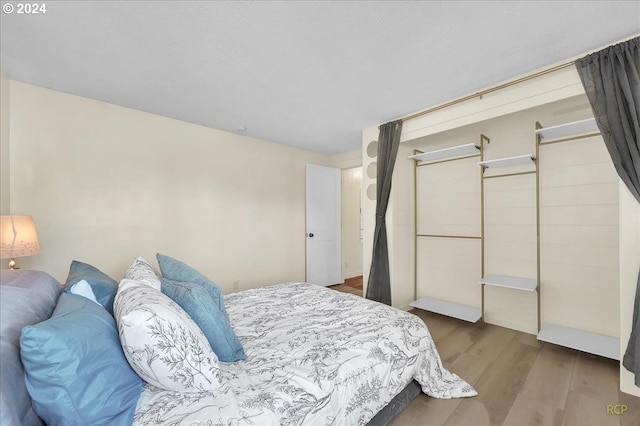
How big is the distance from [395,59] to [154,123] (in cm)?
288

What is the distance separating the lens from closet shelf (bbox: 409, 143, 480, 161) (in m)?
3.03

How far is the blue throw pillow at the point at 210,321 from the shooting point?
131 centimetres

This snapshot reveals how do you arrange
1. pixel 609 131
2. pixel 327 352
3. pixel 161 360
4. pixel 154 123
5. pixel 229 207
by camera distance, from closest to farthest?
pixel 161 360
pixel 327 352
pixel 609 131
pixel 154 123
pixel 229 207

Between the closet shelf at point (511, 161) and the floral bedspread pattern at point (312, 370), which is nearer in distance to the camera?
the floral bedspread pattern at point (312, 370)

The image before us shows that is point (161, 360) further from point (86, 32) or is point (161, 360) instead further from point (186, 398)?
point (86, 32)

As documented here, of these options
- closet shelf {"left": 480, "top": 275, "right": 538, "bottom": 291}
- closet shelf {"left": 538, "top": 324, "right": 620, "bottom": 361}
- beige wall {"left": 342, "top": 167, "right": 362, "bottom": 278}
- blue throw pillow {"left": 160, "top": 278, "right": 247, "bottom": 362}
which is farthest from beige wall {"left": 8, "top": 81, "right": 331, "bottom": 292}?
closet shelf {"left": 538, "top": 324, "right": 620, "bottom": 361}

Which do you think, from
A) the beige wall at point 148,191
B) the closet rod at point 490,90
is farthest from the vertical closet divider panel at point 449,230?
the beige wall at point 148,191

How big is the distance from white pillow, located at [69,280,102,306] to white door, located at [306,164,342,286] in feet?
11.4

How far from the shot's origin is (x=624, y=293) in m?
1.90

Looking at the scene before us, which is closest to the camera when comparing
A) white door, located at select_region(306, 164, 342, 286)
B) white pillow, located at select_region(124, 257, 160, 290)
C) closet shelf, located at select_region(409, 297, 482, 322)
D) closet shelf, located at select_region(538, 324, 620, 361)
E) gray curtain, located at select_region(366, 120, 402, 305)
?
white pillow, located at select_region(124, 257, 160, 290)

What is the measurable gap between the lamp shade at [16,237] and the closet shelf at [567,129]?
14.5ft

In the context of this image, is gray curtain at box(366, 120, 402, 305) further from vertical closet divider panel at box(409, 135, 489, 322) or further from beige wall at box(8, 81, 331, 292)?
beige wall at box(8, 81, 331, 292)

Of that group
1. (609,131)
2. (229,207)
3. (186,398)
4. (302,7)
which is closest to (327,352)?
(186,398)

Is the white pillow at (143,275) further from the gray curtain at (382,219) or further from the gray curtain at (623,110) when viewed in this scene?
the gray curtain at (623,110)
